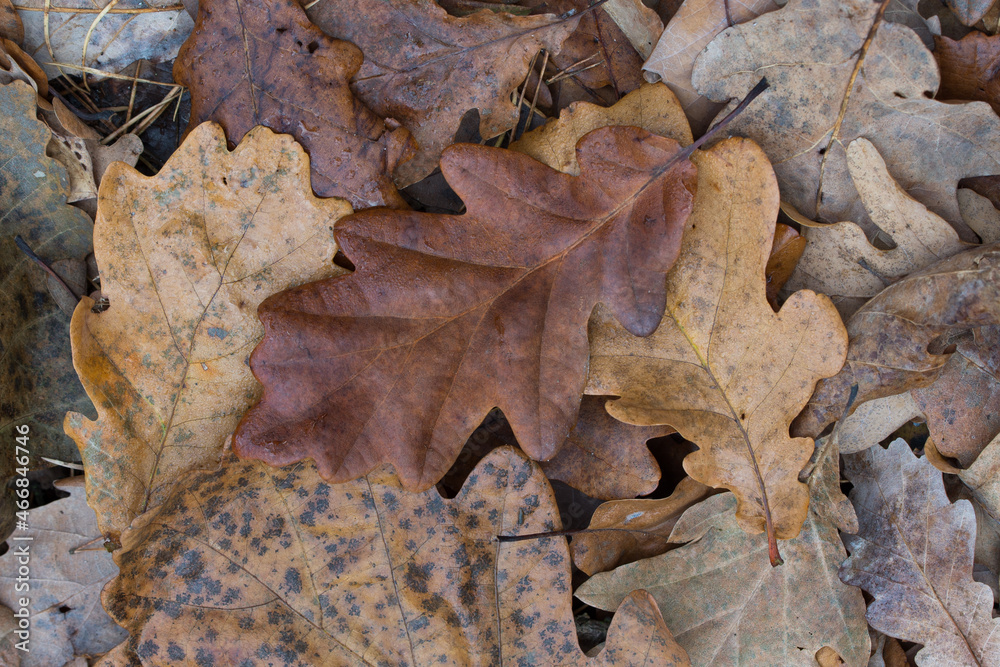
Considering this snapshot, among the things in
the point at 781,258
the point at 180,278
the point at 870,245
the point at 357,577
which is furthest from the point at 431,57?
the point at 357,577

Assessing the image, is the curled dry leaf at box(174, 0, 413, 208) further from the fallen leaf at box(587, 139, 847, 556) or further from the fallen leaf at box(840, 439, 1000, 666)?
the fallen leaf at box(840, 439, 1000, 666)

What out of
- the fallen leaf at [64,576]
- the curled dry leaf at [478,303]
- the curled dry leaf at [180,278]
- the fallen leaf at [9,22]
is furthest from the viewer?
the fallen leaf at [64,576]

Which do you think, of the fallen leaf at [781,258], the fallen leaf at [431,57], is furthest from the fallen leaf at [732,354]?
the fallen leaf at [431,57]

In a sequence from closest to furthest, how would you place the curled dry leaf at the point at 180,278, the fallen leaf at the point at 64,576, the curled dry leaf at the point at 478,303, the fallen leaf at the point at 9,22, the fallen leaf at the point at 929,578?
1. the curled dry leaf at the point at 478,303
2. the curled dry leaf at the point at 180,278
3. the fallen leaf at the point at 929,578
4. the fallen leaf at the point at 9,22
5. the fallen leaf at the point at 64,576

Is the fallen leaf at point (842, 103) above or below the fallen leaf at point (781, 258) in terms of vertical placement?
above

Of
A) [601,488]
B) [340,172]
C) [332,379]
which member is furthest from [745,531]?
[340,172]

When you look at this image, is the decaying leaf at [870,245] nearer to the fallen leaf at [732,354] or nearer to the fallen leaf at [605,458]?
the fallen leaf at [732,354]

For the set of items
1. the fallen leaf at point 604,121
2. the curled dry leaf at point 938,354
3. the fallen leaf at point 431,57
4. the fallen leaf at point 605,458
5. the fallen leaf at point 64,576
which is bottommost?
the fallen leaf at point 64,576
